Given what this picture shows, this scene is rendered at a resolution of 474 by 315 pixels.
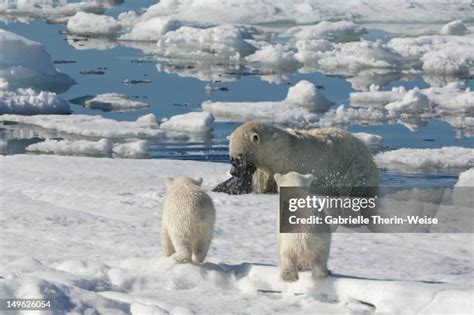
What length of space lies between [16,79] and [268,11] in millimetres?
12113

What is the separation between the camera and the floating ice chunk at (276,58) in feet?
73.5

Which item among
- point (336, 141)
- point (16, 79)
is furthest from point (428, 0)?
point (336, 141)

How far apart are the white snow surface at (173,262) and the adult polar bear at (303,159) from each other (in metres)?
0.24

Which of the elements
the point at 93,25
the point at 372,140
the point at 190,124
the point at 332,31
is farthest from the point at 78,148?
the point at 93,25

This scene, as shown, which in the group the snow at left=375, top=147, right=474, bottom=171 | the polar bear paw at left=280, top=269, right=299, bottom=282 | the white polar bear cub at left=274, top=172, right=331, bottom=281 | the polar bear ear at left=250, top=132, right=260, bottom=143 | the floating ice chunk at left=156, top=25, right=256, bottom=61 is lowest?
the snow at left=375, top=147, right=474, bottom=171

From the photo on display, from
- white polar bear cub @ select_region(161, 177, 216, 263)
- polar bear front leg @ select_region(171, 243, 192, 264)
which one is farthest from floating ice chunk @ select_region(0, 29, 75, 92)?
polar bear front leg @ select_region(171, 243, 192, 264)

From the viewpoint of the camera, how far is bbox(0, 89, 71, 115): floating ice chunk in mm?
17172

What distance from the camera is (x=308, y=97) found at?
17.3 m

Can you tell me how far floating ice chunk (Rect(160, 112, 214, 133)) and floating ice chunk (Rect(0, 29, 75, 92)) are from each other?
198 inches

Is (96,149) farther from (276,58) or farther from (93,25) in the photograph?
(93,25)

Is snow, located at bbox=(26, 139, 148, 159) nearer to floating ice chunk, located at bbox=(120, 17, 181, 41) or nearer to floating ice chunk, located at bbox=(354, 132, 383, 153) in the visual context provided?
floating ice chunk, located at bbox=(354, 132, 383, 153)

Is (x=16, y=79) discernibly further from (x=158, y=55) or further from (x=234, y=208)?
(x=234, y=208)

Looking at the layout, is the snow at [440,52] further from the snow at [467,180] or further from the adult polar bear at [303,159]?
the adult polar bear at [303,159]

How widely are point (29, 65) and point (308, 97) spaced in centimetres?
615
